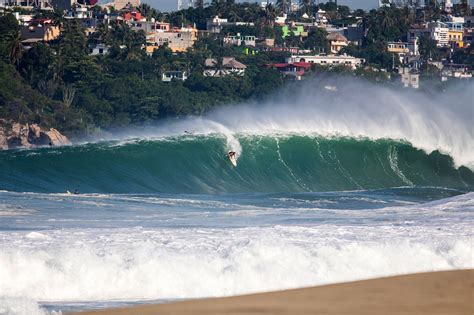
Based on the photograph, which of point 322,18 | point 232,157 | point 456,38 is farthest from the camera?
point 322,18

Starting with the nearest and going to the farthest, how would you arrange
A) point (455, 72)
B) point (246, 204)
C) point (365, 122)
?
point (246, 204) → point (365, 122) → point (455, 72)

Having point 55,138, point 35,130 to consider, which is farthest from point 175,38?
point 35,130

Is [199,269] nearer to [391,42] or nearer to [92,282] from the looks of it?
[92,282]

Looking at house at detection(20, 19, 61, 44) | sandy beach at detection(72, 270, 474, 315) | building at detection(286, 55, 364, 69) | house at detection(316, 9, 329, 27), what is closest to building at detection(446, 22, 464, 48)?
house at detection(316, 9, 329, 27)

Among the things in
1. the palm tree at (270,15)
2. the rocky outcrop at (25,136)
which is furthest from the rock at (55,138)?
the palm tree at (270,15)

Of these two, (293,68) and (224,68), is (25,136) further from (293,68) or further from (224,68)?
(293,68)

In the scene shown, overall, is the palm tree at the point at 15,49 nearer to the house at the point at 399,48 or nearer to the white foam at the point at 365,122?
the white foam at the point at 365,122
